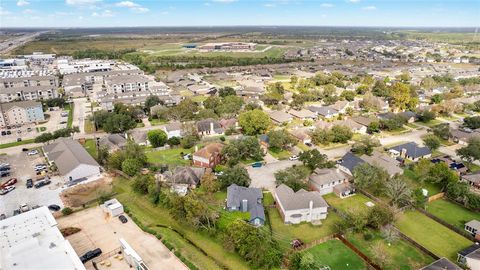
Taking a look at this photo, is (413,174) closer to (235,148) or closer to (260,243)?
(235,148)

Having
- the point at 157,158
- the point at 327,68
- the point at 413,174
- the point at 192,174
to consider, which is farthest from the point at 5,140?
the point at 327,68

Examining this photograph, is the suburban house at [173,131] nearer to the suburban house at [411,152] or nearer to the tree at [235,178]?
the tree at [235,178]

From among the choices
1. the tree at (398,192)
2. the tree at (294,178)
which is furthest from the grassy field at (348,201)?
the tree at (294,178)

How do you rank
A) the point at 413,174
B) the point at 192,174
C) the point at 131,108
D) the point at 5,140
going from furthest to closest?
the point at 131,108
the point at 5,140
the point at 413,174
the point at 192,174

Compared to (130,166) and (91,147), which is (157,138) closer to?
(130,166)

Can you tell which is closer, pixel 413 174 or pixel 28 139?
pixel 413 174
